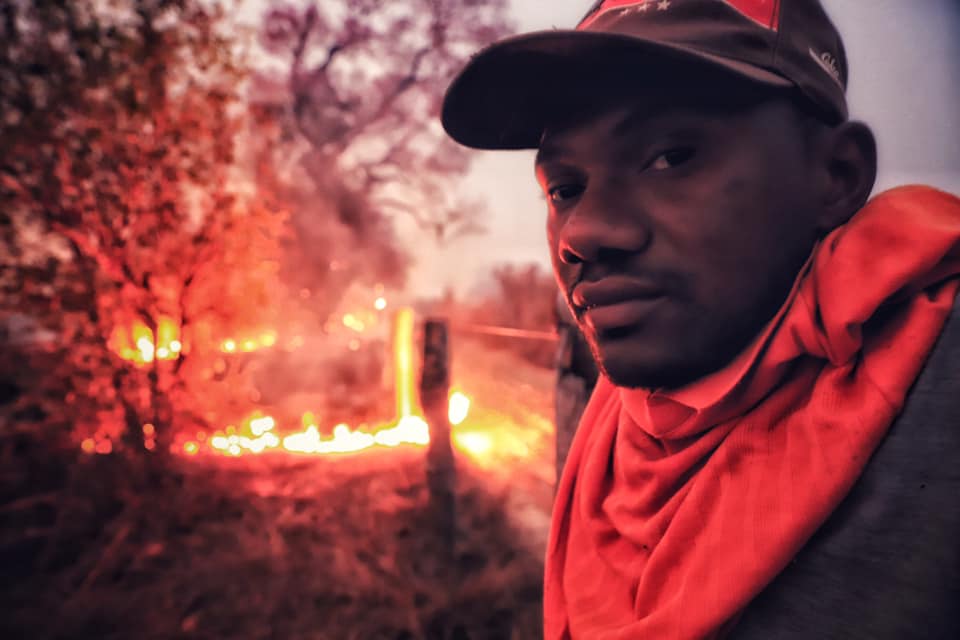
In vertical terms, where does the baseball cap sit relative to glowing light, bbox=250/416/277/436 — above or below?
above

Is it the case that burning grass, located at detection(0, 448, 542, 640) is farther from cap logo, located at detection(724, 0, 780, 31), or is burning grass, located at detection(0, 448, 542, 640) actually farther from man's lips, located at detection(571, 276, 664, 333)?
cap logo, located at detection(724, 0, 780, 31)

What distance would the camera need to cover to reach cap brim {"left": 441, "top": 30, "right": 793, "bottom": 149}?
76 cm

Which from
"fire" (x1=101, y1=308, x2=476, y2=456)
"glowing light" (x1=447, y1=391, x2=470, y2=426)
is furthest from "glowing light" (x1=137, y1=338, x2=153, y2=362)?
"glowing light" (x1=447, y1=391, x2=470, y2=426)

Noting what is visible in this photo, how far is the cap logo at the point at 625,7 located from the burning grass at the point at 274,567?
2.92m

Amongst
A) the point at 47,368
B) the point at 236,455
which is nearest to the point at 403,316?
the point at 236,455

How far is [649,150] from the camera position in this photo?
834 millimetres

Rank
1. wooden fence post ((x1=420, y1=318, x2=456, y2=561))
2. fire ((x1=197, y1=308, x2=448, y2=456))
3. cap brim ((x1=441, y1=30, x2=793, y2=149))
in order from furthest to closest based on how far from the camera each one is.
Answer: fire ((x1=197, y1=308, x2=448, y2=456)) → wooden fence post ((x1=420, y1=318, x2=456, y2=561)) → cap brim ((x1=441, y1=30, x2=793, y2=149))

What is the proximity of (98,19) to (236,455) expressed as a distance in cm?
418

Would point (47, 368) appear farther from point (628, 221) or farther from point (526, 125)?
point (628, 221)

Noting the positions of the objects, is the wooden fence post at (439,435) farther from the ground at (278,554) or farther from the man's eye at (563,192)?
the man's eye at (563,192)

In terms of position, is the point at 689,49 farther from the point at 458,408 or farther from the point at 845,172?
the point at 458,408

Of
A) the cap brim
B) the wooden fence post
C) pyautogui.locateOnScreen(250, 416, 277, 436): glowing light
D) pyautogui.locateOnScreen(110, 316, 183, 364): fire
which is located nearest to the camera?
the cap brim

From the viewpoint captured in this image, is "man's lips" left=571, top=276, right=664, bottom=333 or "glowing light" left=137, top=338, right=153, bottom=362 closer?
"man's lips" left=571, top=276, right=664, bottom=333

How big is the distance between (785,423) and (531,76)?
0.83m
